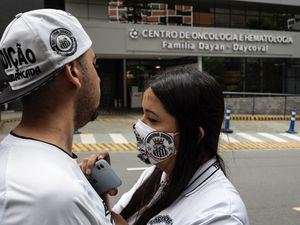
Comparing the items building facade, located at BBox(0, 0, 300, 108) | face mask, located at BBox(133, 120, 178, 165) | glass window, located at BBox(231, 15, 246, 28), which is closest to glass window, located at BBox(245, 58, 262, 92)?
building facade, located at BBox(0, 0, 300, 108)

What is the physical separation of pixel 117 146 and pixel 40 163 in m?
11.3

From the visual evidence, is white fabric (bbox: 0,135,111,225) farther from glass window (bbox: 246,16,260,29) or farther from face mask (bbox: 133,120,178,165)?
glass window (bbox: 246,16,260,29)

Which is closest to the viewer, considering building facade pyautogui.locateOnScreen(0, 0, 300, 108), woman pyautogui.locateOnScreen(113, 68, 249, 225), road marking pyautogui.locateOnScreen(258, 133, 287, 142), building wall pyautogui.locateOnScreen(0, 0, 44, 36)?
woman pyautogui.locateOnScreen(113, 68, 249, 225)

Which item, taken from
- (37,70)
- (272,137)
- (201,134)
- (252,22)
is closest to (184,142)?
(201,134)

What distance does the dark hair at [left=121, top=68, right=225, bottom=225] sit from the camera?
1831mm

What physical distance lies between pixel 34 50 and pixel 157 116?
2.70 ft

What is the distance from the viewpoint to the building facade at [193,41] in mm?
21062

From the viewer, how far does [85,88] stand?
136cm

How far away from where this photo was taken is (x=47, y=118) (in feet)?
4.14

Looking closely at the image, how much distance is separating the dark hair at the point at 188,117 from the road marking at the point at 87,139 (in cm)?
1117

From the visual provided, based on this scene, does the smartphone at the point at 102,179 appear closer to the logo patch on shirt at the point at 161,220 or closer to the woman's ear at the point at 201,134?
the logo patch on shirt at the point at 161,220

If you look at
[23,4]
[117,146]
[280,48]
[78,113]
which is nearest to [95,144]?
[117,146]

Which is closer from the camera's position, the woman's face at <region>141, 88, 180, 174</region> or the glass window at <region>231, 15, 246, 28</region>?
the woman's face at <region>141, 88, 180, 174</region>

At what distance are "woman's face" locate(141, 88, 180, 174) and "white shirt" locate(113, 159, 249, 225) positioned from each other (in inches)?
8.5
